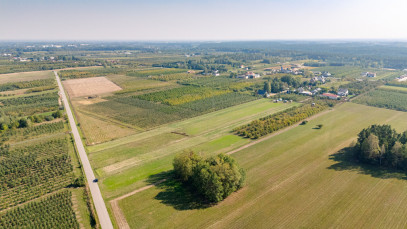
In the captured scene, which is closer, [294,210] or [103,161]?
[294,210]

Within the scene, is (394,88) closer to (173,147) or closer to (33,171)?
(173,147)

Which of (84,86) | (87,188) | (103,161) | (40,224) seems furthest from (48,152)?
(84,86)

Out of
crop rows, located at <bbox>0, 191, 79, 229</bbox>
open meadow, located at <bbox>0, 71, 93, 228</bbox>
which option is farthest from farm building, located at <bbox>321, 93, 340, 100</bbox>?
crop rows, located at <bbox>0, 191, 79, 229</bbox>

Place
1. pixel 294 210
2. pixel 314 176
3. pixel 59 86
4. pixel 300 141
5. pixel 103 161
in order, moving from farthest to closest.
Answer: pixel 59 86
pixel 300 141
pixel 103 161
pixel 314 176
pixel 294 210

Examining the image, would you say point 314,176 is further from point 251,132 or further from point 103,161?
point 103,161

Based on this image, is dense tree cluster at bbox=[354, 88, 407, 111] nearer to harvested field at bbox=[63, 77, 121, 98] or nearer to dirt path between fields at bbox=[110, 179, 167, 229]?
dirt path between fields at bbox=[110, 179, 167, 229]

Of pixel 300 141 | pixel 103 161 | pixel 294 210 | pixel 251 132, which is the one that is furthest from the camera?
pixel 251 132

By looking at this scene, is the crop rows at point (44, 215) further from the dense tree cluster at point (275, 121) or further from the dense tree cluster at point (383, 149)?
the dense tree cluster at point (383, 149)
